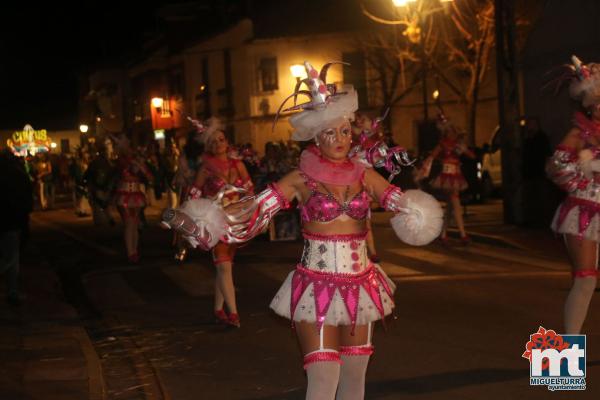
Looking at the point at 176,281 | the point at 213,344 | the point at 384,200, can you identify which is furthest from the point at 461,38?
the point at 384,200

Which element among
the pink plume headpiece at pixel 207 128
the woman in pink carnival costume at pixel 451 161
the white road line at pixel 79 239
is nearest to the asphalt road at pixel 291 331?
the woman in pink carnival costume at pixel 451 161

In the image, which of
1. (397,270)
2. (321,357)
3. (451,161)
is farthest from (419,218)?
(451,161)

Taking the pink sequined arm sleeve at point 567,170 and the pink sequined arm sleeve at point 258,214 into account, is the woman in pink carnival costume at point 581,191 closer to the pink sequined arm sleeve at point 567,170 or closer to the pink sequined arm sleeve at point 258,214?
the pink sequined arm sleeve at point 567,170

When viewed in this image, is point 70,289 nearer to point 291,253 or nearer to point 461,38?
point 291,253

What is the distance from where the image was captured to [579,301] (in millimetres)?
7285

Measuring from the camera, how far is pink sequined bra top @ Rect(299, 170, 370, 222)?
5.60 metres

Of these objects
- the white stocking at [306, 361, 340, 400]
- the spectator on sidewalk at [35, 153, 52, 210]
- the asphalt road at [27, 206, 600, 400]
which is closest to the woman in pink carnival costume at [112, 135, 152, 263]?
the asphalt road at [27, 206, 600, 400]

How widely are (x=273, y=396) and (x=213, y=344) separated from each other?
6.75 ft

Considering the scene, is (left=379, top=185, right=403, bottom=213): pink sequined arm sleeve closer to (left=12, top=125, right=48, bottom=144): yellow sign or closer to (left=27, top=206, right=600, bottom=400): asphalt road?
(left=27, top=206, right=600, bottom=400): asphalt road

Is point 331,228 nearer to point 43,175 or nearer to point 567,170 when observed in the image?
point 567,170

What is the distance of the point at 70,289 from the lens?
45.6 feet

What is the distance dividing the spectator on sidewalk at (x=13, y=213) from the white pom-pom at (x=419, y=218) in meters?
7.19

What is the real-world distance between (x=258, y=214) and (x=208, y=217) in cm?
31

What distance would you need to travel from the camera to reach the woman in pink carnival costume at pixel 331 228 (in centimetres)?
545
